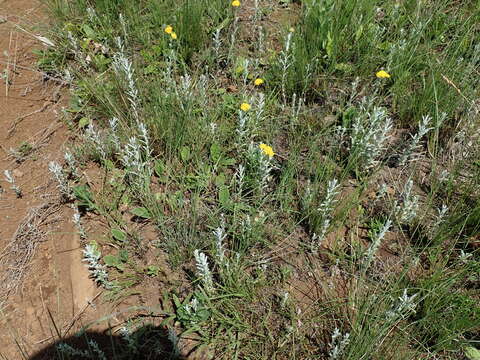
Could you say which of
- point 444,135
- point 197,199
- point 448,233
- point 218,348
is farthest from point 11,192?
point 444,135

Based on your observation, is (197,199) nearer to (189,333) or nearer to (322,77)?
(189,333)

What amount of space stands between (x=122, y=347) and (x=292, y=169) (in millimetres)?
1372

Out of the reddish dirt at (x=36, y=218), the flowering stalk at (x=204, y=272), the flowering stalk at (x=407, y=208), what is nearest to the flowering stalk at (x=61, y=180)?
the reddish dirt at (x=36, y=218)

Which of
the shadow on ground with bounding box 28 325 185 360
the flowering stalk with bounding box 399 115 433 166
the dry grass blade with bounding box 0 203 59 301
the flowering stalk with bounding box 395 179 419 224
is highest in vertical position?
the flowering stalk with bounding box 399 115 433 166

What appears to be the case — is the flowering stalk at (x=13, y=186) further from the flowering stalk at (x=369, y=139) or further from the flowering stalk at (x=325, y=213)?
the flowering stalk at (x=369, y=139)

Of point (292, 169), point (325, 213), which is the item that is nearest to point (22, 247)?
point (292, 169)

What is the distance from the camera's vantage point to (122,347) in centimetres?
204

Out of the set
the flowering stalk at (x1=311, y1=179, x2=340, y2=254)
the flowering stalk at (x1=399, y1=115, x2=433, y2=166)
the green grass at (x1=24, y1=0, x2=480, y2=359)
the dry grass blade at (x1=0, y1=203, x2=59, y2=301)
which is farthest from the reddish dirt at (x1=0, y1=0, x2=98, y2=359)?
the flowering stalk at (x1=399, y1=115, x2=433, y2=166)

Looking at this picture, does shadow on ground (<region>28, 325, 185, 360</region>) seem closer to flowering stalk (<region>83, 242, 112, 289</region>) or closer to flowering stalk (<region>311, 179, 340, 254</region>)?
flowering stalk (<region>83, 242, 112, 289</region>)

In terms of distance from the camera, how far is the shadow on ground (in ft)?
6.45

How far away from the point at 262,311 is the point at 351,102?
5.86ft

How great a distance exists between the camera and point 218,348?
6.56 feet

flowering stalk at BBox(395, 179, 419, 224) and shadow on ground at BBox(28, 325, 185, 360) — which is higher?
flowering stalk at BBox(395, 179, 419, 224)

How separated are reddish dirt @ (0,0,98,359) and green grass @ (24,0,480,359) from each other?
18cm
